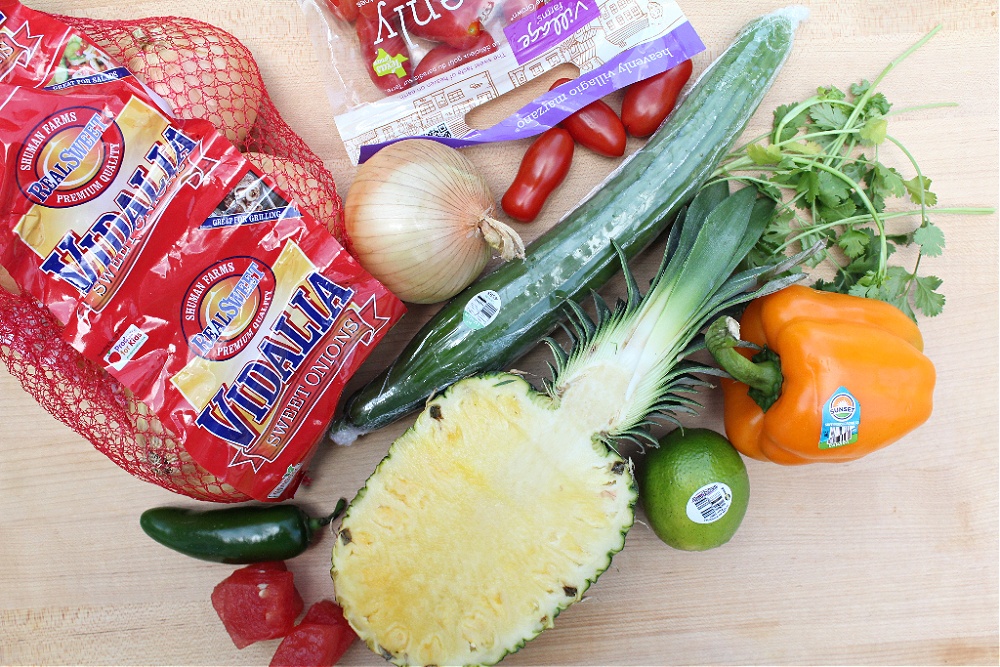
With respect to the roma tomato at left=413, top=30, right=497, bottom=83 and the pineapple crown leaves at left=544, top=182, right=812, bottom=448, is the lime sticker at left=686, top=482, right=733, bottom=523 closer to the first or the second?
the pineapple crown leaves at left=544, top=182, right=812, bottom=448

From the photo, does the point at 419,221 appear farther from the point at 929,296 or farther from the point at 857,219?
the point at 929,296

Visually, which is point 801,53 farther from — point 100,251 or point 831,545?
point 100,251

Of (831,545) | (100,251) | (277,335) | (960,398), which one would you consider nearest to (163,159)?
(100,251)

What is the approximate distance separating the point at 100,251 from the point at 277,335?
0.25 metres

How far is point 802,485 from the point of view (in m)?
1.07

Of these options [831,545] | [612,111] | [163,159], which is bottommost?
[831,545]

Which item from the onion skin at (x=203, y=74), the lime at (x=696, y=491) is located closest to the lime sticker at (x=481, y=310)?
the lime at (x=696, y=491)

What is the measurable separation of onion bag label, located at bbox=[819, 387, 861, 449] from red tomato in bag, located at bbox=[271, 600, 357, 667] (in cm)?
80

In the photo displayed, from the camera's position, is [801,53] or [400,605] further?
[801,53]

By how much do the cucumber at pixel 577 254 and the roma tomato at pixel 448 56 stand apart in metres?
0.32

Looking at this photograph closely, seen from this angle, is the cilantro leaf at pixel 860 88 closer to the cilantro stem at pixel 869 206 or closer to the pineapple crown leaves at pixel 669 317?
the cilantro stem at pixel 869 206

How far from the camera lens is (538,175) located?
101 cm

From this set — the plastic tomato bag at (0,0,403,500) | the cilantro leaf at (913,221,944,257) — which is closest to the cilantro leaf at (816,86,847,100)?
the cilantro leaf at (913,221,944,257)

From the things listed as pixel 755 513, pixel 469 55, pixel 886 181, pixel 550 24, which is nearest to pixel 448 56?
pixel 469 55
